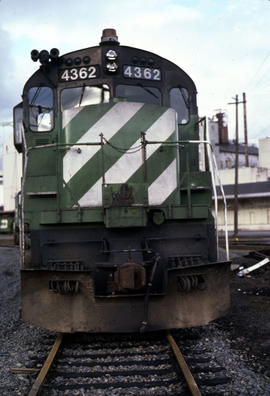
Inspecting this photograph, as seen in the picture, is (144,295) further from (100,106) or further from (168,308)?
(100,106)

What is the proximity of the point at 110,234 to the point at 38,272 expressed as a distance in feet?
2.94

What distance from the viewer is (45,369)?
355 cm

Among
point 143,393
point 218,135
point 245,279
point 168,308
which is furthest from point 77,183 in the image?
point 218,135

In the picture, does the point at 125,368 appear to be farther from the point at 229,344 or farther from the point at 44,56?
the point at 44,56

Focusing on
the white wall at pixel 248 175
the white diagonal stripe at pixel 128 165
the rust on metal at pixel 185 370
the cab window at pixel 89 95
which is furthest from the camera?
the white wall at pixel 248 175

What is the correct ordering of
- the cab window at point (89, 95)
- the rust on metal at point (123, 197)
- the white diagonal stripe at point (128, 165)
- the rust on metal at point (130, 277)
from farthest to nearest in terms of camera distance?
1. the cab window at point (89, 95)
2. the white diagonal stripe at point (128, 165)
3. the rust on metal at point (123, 197)
4. the rust on metal at point (130, 277)

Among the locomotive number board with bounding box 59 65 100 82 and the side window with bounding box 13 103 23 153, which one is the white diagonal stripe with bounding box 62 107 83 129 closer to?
the locomotive number board with bounding box 59 65 100 82

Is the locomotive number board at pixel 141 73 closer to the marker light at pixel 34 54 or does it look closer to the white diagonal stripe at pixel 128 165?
the white diagonal stripe at pixel 128 165

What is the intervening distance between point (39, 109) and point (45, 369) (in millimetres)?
3283

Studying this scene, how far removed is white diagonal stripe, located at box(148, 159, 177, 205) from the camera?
4902mm

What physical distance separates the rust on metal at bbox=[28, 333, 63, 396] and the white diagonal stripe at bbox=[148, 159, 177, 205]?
1806 mm

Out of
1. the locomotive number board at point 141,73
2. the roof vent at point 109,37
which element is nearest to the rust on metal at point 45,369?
the locomotive number board at point 141,73

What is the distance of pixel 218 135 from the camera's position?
48.7 m

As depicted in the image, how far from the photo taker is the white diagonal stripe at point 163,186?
16.1 ft
